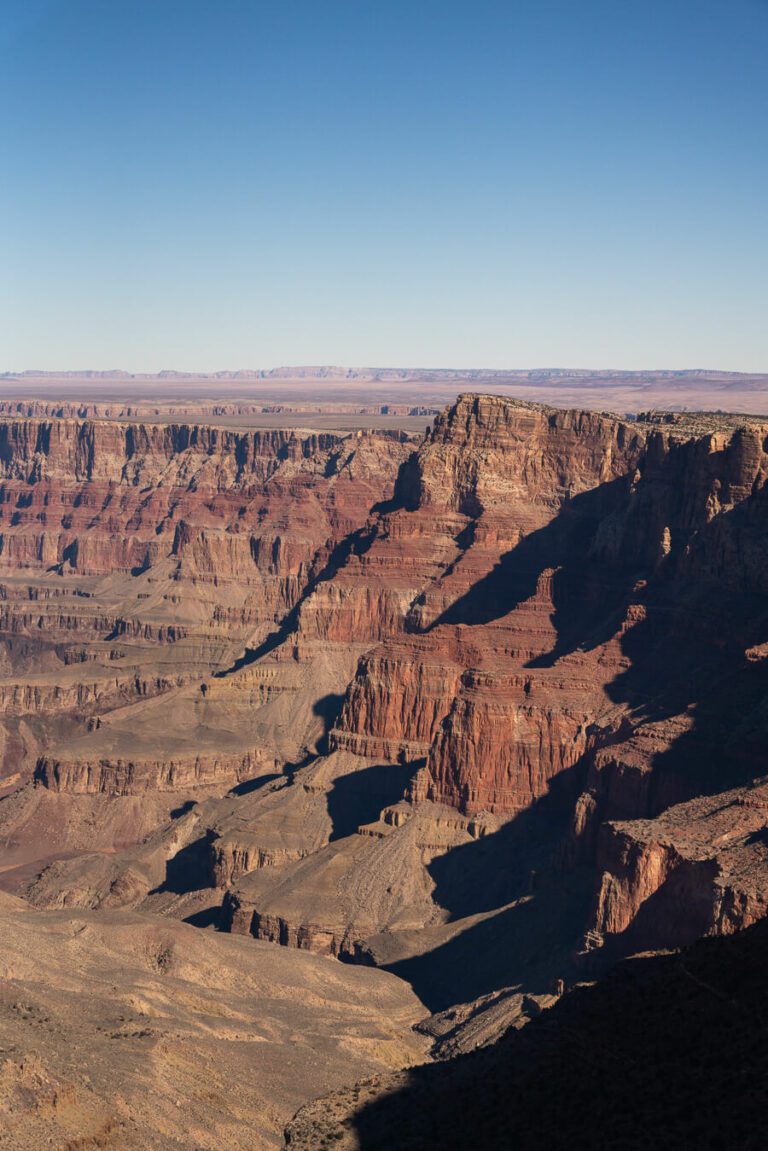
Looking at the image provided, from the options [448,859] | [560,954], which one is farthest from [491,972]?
[448,859]

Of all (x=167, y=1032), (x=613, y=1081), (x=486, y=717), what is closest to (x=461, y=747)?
(x=486, y=717)

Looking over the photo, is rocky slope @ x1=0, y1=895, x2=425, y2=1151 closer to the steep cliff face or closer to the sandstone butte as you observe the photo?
the sandstone butte

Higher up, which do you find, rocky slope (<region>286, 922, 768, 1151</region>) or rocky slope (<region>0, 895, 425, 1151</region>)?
rocky slope (<region>286, 922, 768, 1151</region>)

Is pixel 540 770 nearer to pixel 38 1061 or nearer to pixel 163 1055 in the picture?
pixel 163 1055

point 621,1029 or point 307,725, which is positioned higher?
point 621,1029

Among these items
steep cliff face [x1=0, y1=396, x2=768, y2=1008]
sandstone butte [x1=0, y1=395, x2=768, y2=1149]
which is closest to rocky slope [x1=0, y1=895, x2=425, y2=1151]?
sandstone butte [x1=0, y1=395, x2=768, y2=1149]

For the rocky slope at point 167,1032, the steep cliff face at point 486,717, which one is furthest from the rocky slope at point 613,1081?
the steep cliff face at point 486,717

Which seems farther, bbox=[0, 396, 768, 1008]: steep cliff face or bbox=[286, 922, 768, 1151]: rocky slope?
bbox=[0, 396, 768, 1008]: steep cliff face

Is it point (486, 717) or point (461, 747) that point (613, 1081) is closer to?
point (486, 717)

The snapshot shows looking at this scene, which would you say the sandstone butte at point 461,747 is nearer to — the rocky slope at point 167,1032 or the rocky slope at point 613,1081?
the rocky slope at point 167,1032
